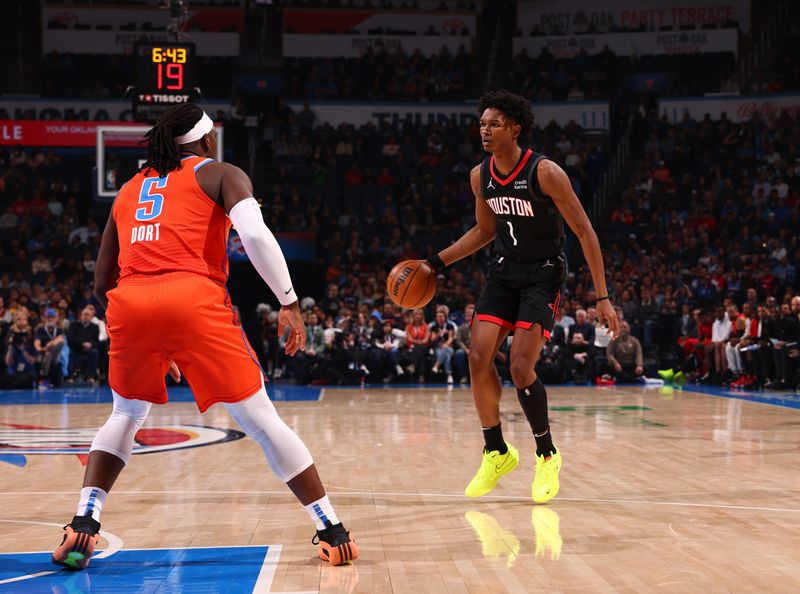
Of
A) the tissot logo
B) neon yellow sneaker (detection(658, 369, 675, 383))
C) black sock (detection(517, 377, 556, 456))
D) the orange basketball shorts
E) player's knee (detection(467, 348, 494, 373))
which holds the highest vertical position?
the orange basketball shorts

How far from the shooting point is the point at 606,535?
451 centimetres

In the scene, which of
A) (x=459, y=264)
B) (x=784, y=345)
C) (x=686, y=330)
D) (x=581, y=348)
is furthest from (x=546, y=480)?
(x=459, y=264)

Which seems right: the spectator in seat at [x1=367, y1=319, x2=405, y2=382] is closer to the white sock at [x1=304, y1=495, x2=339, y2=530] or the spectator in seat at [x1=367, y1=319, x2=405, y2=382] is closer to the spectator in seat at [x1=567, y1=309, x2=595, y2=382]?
the spectator in seat at [x1=567, y1=309, x2=595, y2=382]

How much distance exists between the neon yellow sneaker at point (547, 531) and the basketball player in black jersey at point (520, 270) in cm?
31

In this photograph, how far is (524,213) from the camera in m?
5.52

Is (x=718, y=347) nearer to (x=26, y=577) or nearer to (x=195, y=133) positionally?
(x=195, y=133)

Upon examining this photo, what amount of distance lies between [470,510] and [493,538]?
72 cm

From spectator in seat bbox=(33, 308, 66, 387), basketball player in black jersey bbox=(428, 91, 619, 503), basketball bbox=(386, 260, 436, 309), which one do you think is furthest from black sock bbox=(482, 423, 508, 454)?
spectator in seat bbox=(33, 308, 66, 387)

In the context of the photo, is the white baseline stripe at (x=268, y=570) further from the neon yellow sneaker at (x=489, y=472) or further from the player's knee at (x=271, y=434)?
the neon yellow sneaker at (x=489, y=472)

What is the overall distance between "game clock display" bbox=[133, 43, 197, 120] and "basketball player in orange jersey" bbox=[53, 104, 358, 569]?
37.7 feet

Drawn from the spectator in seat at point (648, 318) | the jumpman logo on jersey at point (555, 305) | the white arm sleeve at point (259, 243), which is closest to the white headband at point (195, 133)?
the white arm sleeve at point (259, 243)

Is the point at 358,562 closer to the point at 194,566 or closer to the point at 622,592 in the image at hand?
the point at 194,566

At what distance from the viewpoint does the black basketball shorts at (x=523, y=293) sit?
5523mm

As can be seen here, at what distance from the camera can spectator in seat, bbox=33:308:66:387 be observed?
1535 centimetres
